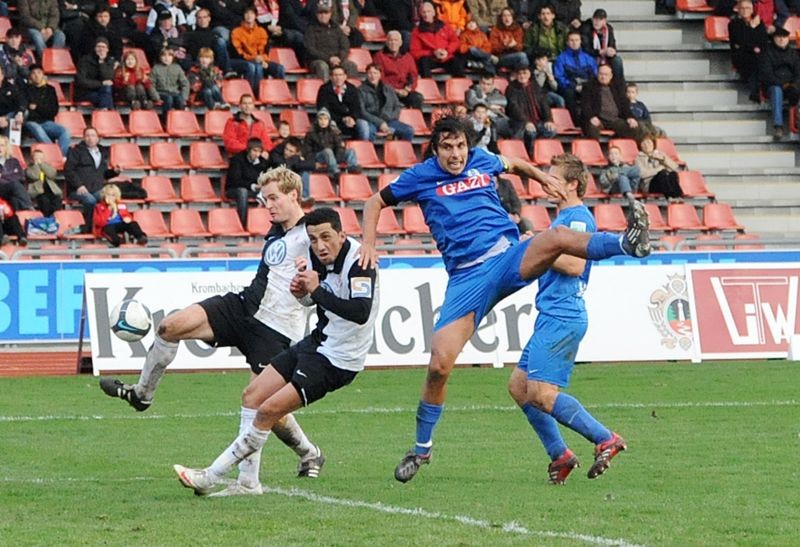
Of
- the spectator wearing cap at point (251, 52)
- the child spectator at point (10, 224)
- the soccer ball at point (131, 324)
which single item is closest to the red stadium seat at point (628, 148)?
the spectator wearing cap at point (251, 52)

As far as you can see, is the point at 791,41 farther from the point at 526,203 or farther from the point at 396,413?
the point at 396,413

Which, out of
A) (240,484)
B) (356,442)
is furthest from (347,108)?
(240,484)

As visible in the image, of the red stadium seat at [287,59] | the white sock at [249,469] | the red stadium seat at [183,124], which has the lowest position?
the red stadium seat at [183,124]

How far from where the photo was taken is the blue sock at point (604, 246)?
9.45 m

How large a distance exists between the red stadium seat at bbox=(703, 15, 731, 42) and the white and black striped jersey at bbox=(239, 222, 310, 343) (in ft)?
74.3

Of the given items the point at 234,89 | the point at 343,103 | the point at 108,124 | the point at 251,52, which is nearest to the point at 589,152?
the point at 343,103

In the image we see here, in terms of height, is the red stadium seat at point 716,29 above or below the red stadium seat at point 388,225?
above

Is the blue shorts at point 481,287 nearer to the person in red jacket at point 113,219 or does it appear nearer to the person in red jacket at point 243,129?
the person in red jacket at point 113,219

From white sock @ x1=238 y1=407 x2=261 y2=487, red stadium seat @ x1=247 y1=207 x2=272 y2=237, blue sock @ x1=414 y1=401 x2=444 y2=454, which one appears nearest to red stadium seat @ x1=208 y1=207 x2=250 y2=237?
red stadium seat @ x1=247 y1=207 x2=272 y2=237

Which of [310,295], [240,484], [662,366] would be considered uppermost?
[310,295]

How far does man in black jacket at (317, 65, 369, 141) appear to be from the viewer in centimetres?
2711

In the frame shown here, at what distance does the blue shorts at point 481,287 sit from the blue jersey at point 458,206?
0.40 feet

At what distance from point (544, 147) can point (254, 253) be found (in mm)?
7901

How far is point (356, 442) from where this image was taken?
521 inches
